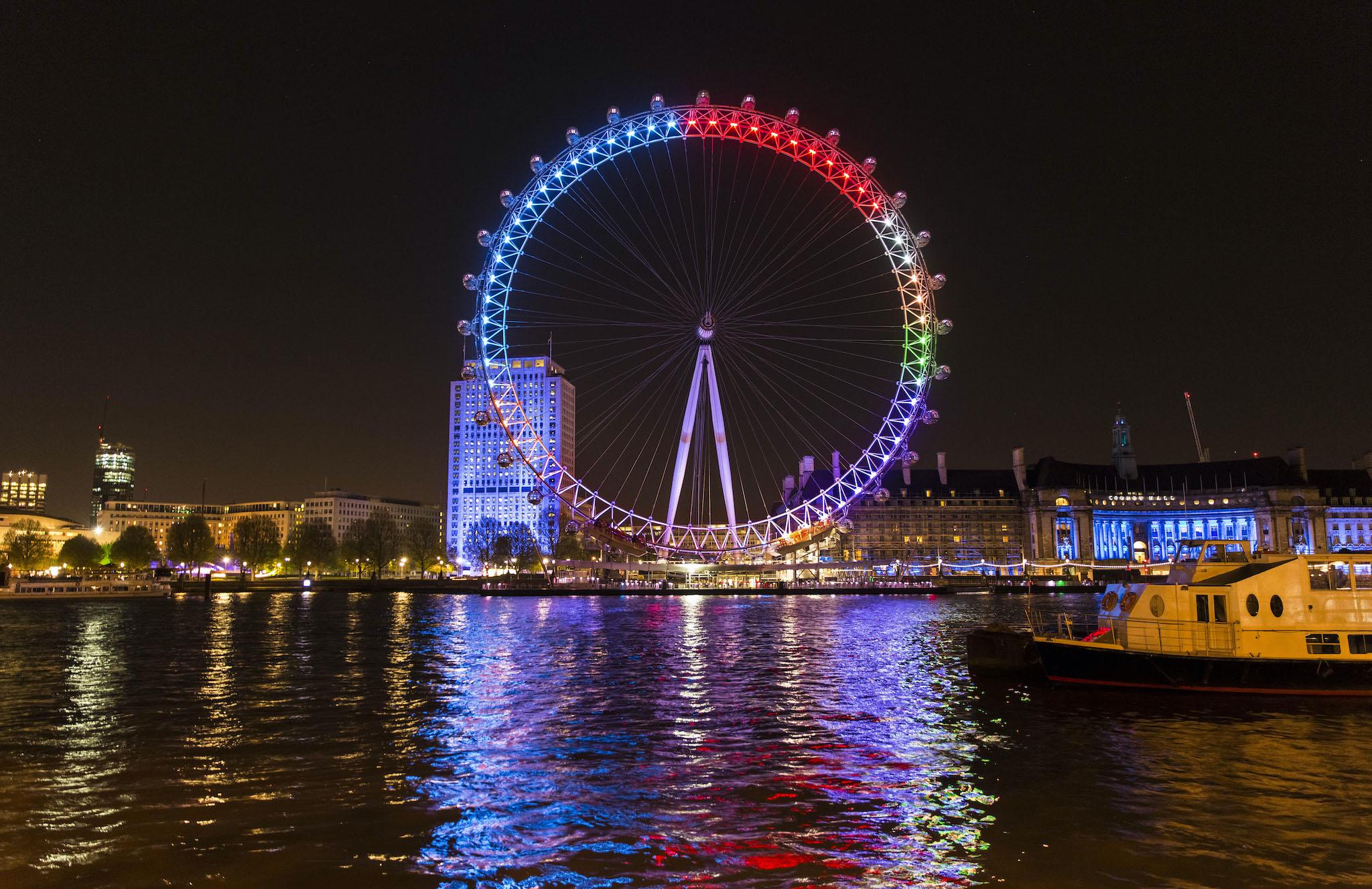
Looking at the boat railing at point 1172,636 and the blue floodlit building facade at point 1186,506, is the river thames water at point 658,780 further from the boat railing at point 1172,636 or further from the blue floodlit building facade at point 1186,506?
the blue floodlit building facade at point 1186,506

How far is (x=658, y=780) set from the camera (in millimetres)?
16312

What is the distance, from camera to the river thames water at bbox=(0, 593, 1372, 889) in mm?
11820

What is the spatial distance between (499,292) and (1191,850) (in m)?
57.3

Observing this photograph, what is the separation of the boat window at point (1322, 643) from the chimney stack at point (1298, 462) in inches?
7204

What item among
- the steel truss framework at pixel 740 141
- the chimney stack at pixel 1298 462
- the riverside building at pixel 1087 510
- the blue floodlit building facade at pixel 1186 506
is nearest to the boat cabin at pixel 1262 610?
the steel truss framework at pixel 740 141

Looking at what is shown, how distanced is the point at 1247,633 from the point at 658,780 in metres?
20.0

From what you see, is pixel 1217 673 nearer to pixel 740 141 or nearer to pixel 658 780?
pixel 658 780

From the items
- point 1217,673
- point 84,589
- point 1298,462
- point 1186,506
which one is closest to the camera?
point 1217,673

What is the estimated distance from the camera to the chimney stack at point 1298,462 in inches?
7032

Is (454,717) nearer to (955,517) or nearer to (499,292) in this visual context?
(499,292)

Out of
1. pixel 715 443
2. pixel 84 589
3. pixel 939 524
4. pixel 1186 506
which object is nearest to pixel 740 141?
pixel 715 443

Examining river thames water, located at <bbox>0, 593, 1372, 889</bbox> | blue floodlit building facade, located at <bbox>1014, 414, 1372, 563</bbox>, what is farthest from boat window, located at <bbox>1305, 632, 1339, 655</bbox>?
blue floodlit building facade, located at <bbox>1014, 414, 1372, 563</bbox>

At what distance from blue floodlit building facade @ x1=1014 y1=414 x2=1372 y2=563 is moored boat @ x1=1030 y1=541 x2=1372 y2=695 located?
535 ft

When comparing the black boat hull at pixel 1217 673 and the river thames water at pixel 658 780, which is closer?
the river thames water at pixel 658 780
